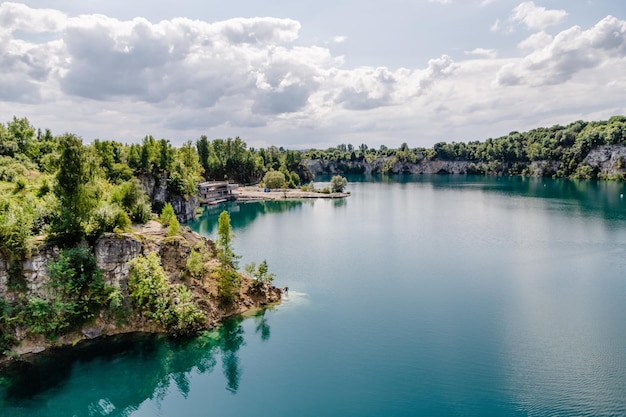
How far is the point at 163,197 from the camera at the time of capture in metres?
71.4

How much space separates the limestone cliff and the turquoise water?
127cm

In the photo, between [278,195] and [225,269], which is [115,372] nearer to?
[225,269]

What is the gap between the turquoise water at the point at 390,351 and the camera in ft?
72.5

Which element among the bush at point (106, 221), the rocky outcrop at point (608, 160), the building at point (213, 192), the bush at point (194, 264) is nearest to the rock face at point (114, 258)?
the bush at point (106, 221)

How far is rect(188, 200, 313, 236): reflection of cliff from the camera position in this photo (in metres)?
71.0

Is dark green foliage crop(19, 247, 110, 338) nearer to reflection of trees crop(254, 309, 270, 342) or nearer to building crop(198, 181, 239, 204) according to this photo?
reflection of trees crop(254, 309, 270, 342)

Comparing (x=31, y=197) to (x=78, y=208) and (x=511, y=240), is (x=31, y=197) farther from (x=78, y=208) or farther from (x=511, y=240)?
(x=511, y=240)

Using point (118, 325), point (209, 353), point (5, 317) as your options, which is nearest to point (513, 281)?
point (209, 353)

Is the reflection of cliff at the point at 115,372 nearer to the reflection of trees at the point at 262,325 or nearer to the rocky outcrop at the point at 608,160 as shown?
the reflection of trees at the point at 262,325

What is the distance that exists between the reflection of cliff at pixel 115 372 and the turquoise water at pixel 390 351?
0.09 metres

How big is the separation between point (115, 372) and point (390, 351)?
1571 cm

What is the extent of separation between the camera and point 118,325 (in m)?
28.4

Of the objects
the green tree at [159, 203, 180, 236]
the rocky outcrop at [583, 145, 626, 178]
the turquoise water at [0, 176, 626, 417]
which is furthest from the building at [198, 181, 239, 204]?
the rocky outcrop at [583, 145, 626, 178]

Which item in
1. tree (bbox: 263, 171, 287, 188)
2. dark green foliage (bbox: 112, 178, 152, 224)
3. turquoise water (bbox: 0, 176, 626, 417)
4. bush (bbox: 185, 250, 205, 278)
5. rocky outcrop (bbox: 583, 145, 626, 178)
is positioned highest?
rocky outcrop (bbox: 583, 145, 626, 178)
